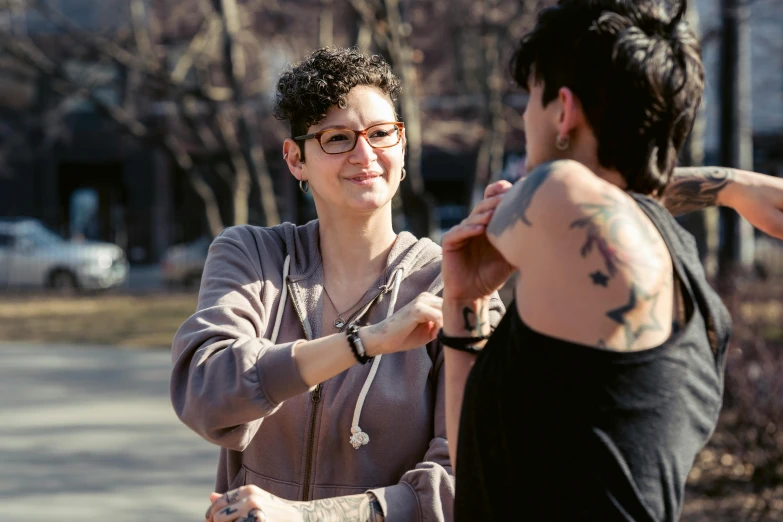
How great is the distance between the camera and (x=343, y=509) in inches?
82.7

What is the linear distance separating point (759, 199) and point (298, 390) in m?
0.98

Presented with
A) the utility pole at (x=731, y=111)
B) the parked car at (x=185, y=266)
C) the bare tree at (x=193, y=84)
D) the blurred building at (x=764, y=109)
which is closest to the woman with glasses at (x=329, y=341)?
the utility pole at (x=731, y=111)

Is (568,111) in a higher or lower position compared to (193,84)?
lower

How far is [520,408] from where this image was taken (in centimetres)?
160

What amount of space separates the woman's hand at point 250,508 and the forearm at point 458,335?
0.38m

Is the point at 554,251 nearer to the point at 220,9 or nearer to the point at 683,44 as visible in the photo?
the point at 683,44

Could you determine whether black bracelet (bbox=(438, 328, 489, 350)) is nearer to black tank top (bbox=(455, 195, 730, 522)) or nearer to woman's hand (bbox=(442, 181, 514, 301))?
woman's hand (bbox=(442, 181, 514, 301))

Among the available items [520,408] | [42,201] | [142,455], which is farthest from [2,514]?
[42,201]

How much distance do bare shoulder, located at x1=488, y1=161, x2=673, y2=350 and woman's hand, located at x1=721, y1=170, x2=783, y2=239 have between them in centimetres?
51

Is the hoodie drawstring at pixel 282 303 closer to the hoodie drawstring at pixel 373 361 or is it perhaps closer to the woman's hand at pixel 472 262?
the hoodie drawstring at pixel 373 361

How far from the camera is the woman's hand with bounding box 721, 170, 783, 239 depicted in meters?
1.98

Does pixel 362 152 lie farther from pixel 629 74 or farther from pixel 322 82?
pixel 629 74

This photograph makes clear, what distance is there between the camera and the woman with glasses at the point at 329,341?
6.54ft

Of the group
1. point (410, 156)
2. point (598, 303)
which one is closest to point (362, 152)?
point (598, 303)
